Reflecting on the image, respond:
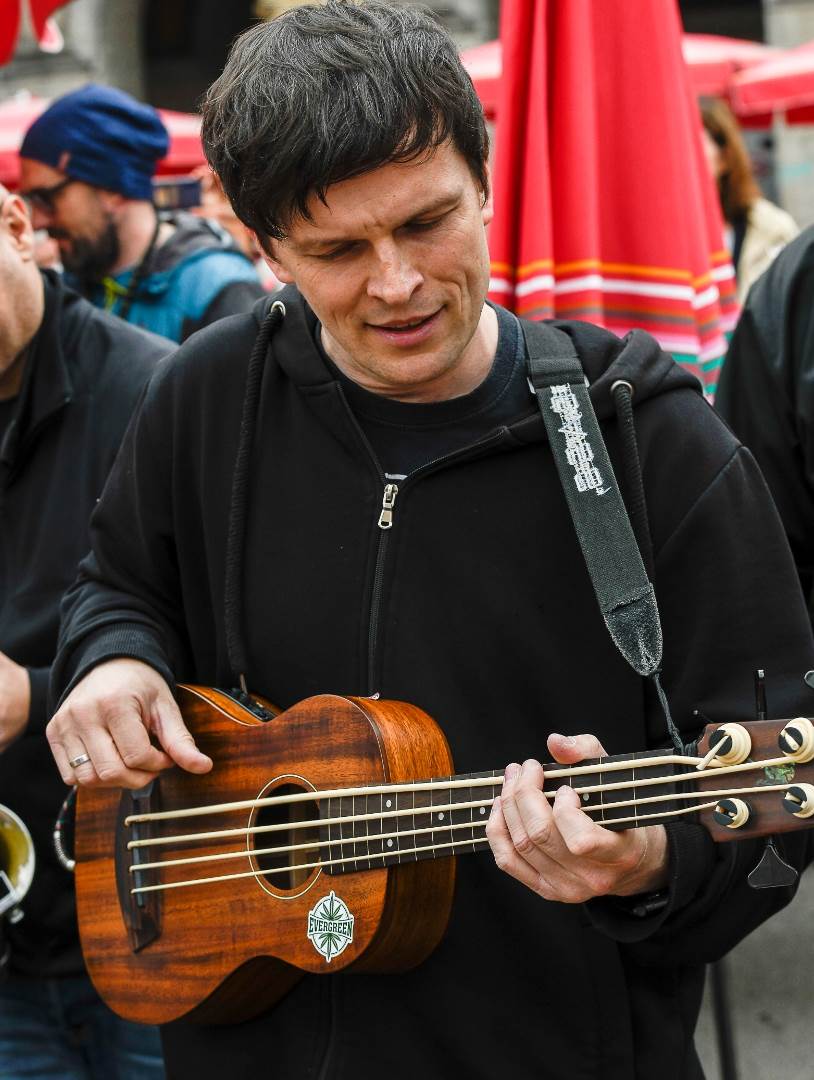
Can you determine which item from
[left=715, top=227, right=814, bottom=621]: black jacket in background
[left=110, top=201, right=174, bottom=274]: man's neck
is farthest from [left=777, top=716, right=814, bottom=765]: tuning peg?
[left=110, top=201, right=174, bottom=274]: man's neck

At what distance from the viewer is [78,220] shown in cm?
538

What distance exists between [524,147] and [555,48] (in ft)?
0.72

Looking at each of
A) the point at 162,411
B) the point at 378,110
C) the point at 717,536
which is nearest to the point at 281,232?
the point at 378,110

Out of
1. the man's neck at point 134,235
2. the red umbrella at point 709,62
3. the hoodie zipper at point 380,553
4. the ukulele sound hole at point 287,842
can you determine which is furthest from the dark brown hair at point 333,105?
the red umbrella at point 709,62

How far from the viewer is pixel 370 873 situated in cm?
211

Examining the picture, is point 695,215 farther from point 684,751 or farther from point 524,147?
point 684,751

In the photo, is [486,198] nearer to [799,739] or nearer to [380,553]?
[380,553]

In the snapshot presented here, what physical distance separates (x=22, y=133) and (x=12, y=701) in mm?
6448

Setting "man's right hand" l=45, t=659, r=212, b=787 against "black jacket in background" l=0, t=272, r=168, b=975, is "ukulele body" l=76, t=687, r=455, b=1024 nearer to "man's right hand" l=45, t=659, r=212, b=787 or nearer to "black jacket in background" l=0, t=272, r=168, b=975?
"man's right hand" l=45, t=659, r=212, b=787

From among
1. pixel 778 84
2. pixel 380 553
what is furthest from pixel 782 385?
pixel 778 84

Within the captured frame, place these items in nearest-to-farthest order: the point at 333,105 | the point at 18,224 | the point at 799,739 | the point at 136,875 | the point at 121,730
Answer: the point at 799,739
the point at 333,105
the point at 121,730
the point at 136,875
the point at 18,224

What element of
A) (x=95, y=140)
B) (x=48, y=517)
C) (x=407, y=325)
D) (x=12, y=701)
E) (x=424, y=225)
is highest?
(x=424, y=225)

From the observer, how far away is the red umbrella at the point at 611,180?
3215 mm

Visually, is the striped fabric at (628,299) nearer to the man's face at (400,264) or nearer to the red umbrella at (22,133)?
the man's face at (400,264)
